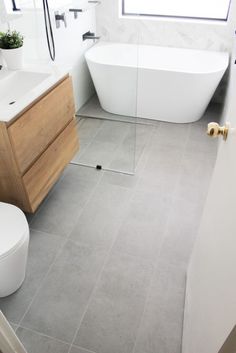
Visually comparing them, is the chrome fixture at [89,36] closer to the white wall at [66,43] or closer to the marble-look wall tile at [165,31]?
the white wall at [66,43]

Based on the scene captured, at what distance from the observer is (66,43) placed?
2.83 meters

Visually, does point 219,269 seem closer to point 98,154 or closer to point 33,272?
point 33,272

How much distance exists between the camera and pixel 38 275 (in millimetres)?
1740

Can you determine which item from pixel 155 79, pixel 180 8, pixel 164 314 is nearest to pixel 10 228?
pixel 164 314

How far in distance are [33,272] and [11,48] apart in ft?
4.75

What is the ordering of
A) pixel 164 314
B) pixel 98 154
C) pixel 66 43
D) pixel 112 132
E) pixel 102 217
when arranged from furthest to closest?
pixel 112 132
pixel 66 43
pixel 98 154
pixel 102 217
pixel 164 314

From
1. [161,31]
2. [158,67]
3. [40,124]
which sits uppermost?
[161,31]

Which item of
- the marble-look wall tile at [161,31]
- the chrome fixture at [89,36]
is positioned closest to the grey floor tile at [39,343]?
the chrome fixture at [89,36]

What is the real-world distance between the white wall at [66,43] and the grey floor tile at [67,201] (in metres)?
0.90

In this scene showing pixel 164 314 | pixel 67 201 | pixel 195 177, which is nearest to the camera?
pixel 164 314

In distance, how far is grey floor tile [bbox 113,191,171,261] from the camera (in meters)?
1.89

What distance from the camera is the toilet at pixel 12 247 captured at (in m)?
1.39

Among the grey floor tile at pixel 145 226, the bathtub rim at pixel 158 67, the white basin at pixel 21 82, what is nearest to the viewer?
the white basin at pixel 21 82

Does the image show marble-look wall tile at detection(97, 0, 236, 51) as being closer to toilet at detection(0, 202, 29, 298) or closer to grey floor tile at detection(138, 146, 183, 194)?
grey floor tile at detection(138, 146, 183, 194)
